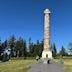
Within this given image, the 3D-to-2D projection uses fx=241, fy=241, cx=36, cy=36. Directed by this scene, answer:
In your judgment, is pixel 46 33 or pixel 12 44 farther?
pixel 12 44

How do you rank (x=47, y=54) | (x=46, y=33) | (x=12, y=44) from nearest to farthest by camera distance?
(x=47, y=54) < (x=46, y=33) < (x=12, y=44)

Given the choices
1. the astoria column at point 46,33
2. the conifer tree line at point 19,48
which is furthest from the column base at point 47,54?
the conifer tree line at point 19,48

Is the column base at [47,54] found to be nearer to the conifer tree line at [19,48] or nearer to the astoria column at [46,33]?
the astoria column at [46,33]

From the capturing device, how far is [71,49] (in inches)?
4747

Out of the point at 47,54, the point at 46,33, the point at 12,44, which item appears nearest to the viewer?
the point at 47,54

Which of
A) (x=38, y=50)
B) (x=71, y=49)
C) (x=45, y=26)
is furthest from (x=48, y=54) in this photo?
(x=71, y=49)

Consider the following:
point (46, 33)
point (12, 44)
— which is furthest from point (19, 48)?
point (46, 33)

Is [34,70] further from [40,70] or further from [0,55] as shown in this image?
[0,55]

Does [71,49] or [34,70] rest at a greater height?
[71,49]

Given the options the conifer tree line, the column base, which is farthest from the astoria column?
the conifer tree line

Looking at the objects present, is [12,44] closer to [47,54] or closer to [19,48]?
[19,48]

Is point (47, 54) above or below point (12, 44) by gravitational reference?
below

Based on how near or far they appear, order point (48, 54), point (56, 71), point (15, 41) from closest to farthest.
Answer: point (56, 71) → point (48, 54) → point (15, 41)

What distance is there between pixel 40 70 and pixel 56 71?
274 centimetres
